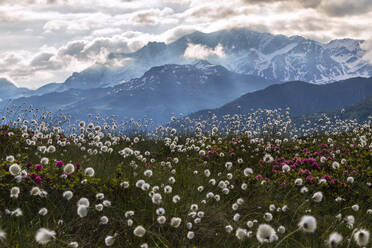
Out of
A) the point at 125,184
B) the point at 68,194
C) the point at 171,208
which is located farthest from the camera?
the point at 125,184

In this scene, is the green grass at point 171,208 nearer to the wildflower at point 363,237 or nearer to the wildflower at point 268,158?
the wildflower at point 268,158

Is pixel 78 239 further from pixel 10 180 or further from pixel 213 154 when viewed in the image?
pixel 213 154

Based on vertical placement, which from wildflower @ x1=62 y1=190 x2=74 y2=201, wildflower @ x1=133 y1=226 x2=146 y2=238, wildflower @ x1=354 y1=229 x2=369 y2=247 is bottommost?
wildflower @ x1=133 y1=226 x2=146 y2=238

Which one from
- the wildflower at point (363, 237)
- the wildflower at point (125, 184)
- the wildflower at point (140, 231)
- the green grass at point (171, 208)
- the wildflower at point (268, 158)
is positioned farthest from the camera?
the wildflower at point (268, 158)

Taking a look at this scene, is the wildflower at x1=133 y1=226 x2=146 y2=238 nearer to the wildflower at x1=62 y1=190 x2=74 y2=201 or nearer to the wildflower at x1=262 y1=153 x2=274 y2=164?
the wildflower at x1=62 y1=190 x2=74 y2=201

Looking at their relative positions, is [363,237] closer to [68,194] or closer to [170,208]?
[170,208]

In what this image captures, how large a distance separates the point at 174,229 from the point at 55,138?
8053 millimetres

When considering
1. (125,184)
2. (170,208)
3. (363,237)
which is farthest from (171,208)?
(363,237)

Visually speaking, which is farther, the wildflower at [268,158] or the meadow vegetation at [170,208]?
the wildflower at [268,158]

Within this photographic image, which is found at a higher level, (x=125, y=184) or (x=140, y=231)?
(x=140, y=231)

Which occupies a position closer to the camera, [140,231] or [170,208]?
[140,231]

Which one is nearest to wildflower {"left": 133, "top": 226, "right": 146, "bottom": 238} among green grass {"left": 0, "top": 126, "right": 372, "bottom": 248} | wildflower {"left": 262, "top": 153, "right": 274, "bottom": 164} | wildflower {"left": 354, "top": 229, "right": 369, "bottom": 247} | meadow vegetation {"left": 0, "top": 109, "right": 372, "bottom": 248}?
meadow vegetation {"left": 0, "top": 109, "right": 372, "bottom": 248}

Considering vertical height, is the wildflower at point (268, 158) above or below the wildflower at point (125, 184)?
below

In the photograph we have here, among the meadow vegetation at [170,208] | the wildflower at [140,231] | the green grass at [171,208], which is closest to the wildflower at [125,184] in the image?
the meadow vegetation at [170,208]
